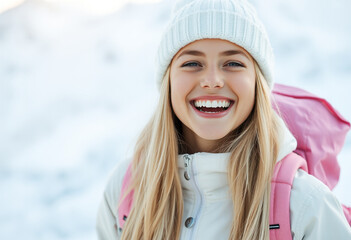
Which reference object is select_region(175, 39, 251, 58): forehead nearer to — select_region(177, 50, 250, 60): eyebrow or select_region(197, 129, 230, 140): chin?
select_region(177, 50, 250, 60): eyebrow

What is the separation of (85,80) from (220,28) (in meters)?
3.12

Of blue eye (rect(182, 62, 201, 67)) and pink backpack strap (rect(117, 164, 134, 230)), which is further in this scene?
pink backpack strap (rect(117, 164, 134, 230))

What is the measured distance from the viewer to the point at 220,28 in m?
1.54

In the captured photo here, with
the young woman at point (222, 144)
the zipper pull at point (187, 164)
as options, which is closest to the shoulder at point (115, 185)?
the young woman at point (222, 144)

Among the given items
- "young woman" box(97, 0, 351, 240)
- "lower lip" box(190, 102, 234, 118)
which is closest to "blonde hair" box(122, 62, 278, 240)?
"young woman" box(97, 0, 351, 240)

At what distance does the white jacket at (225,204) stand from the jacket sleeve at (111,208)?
71 mm

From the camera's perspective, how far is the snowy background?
378 cm

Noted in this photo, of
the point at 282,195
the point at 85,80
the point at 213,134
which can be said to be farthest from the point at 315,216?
the point at 85,80

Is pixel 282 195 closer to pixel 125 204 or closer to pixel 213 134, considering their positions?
pixel 213 134

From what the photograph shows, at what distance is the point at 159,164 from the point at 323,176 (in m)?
0.59

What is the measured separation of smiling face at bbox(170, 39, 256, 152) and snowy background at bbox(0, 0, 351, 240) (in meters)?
2.12

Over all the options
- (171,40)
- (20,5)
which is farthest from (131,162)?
(20,5)

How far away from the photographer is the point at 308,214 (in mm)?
1438

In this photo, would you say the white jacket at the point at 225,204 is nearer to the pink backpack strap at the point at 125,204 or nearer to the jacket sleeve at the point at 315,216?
the jacket sleeve at the point at 315,216
